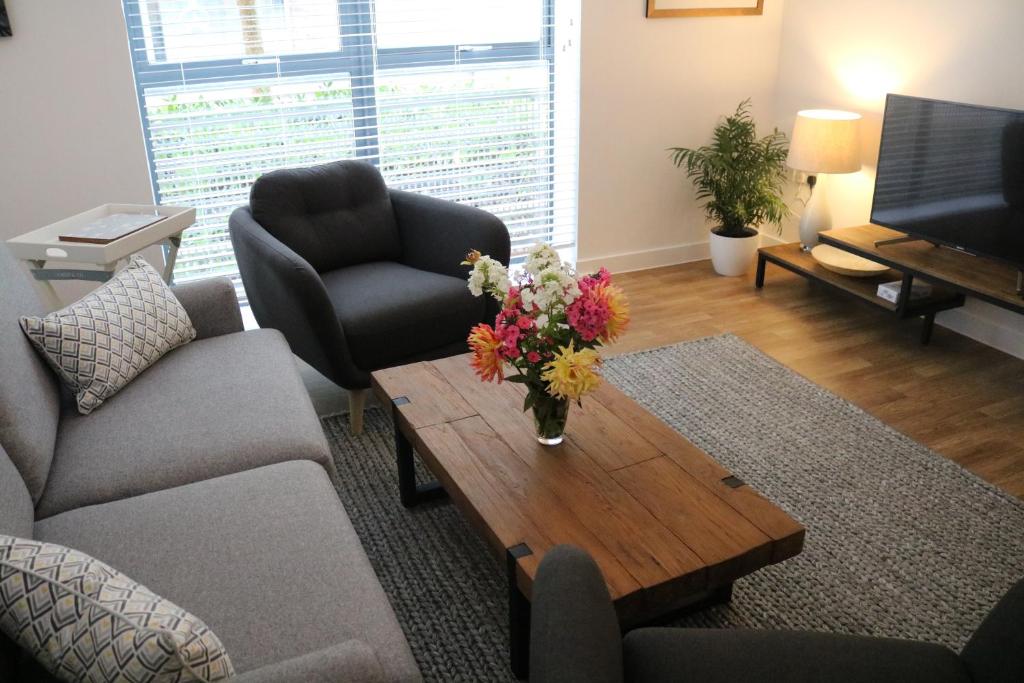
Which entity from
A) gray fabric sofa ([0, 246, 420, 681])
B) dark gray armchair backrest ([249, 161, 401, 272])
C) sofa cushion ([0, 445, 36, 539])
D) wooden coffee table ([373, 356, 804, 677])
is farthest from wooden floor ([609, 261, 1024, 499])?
sofa cushion ([0, 445, 36, 539])

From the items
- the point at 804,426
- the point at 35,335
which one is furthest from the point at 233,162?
the point at 804,426

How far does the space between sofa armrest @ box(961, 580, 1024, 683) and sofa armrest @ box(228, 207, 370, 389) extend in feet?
6.77

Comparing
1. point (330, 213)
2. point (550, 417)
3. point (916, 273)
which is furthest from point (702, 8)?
point (550, 417)

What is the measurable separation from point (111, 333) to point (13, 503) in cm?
75

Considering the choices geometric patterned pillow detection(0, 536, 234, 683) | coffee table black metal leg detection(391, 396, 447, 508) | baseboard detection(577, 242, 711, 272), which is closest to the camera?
geometric patterned pillow detection(0, 536, 234, 683)

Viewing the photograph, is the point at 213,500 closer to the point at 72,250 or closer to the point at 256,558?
the point at 256,558

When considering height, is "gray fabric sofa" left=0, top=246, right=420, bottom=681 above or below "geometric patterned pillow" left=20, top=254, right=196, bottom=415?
below

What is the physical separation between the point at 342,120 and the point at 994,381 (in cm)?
302

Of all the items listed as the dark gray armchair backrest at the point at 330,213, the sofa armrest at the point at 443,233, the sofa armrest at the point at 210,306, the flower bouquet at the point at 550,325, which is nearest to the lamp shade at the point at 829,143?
the sofa armrest at the point at 443,233

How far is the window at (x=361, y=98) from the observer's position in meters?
3.73

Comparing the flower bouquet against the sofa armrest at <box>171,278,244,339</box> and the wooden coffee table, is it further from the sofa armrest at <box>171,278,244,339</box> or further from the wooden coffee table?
the sofa armrest at <box>171,278,244,339</box>

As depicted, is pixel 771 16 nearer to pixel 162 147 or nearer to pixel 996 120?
pixel 996 120

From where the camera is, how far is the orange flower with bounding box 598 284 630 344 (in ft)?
6.74

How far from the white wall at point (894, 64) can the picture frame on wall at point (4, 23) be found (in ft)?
11.9
